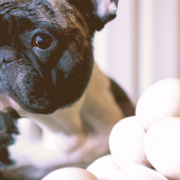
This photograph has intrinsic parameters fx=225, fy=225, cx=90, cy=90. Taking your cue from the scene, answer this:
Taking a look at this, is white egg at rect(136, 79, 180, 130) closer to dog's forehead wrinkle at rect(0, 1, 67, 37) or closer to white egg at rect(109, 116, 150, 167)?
white egg at rect(109, 116, 150, 167)

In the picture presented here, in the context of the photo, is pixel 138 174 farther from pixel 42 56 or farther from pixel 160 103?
pixel 42 56

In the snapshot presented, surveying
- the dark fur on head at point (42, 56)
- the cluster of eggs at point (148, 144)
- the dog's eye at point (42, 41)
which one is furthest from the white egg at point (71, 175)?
the dog's eye at point (42, 41)

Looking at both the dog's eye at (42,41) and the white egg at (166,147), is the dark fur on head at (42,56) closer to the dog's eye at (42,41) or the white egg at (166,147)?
the dog's eye at (42,41)

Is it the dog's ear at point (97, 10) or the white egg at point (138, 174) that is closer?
the white egg at point (138, 174)

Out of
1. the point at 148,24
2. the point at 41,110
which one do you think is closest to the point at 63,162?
the point at 41,110

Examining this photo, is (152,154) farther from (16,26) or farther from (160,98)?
(16,26)

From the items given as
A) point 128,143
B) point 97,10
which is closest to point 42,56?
point 97,10

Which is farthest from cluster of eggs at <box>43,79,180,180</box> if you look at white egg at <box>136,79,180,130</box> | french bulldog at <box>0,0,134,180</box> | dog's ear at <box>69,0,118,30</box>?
dog's ear at <box>69,0,118,30</box>
